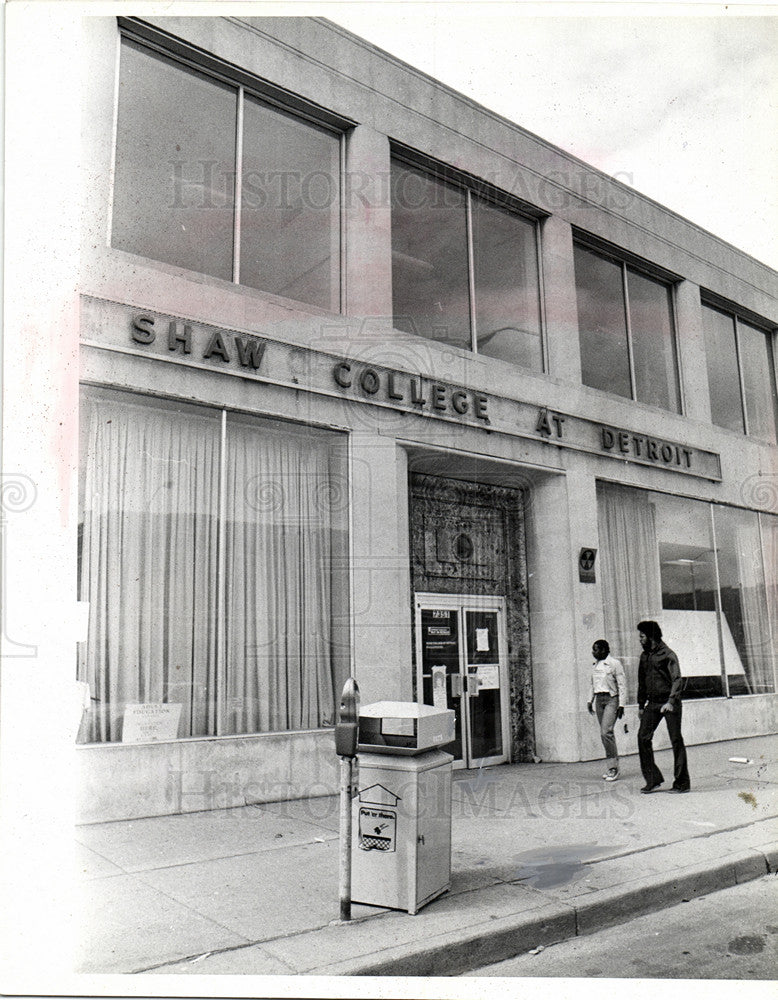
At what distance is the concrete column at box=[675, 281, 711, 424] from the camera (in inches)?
525

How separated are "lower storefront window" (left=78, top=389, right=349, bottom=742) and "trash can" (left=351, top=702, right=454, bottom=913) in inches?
119

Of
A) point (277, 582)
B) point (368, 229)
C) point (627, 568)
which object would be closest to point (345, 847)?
point (277, 582)

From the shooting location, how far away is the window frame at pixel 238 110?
799 cm

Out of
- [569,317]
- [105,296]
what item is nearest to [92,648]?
[105,296]

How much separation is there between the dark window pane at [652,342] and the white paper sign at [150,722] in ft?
27.2

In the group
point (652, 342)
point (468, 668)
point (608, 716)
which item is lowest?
point (608, 716)

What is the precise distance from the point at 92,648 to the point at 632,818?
507 cm

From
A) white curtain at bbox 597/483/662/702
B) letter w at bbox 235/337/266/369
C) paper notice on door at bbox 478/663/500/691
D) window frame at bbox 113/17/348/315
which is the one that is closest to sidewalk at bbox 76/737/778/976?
paper notice on door at bbox 478/663/500/691

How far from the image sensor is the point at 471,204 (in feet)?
36.1

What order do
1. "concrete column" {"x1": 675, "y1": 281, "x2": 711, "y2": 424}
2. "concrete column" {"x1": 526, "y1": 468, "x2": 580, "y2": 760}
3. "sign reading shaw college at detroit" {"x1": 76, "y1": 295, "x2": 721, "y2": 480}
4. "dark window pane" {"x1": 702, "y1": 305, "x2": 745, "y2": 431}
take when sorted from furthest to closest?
"dark window pane" {"x1": 702, "y1": 305, "x2": 745, "y2": 431}
"concrete column" {"x1": 675, "y1": 281, "x2": 711, "y2": 424}
"concrete column" {"x1": 526, "y1": 468, "x2": 580, "y2": 760}
"sign reading shaw college at detroit" {"x1": 76, "y1": 295, "x2": 721, "y2": 480}

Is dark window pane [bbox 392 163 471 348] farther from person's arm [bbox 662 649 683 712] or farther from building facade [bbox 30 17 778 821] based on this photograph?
person's arm [bbox 662 649 683 712]

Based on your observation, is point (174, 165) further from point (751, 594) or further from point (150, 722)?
point (751, 594)

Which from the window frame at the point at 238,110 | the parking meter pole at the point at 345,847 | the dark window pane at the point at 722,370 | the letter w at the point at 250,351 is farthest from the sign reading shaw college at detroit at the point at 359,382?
the parking meter pole at the point at 345,847

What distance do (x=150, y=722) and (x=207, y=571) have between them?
1467 millimetres
